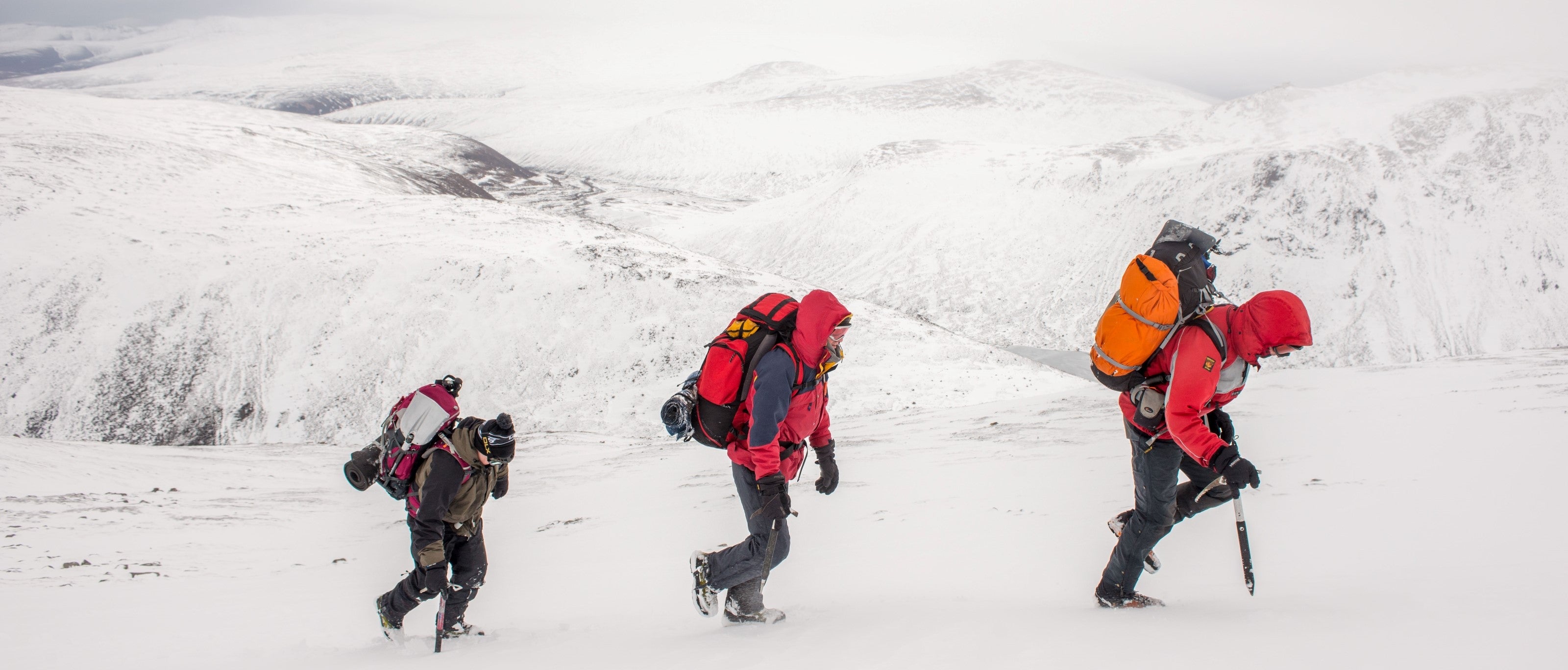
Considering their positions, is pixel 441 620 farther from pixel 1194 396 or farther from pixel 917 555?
pixel 1194 396

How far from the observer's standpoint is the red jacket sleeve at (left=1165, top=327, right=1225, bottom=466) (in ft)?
14.1

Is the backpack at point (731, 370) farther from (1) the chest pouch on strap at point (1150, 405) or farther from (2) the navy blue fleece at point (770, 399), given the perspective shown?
(1) the chest pouch on strap at point (1150, 405)

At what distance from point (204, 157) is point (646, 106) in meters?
108

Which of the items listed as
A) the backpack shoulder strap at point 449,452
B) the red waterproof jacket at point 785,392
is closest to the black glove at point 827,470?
the red waterproof jacket at point 785,392

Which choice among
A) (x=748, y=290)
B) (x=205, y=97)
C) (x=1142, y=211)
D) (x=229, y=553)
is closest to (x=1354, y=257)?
(x=1142, y=211)

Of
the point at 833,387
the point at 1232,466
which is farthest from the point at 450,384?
the point at 833,387

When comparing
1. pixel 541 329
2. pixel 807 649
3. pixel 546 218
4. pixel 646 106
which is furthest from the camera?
pixel 646 106

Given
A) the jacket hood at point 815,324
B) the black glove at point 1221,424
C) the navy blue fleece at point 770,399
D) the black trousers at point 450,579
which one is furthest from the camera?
the black trousers at point 450,579

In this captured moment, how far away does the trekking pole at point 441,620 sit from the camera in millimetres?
5273

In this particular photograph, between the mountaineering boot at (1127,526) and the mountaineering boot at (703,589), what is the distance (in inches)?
106

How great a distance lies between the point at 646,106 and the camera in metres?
140

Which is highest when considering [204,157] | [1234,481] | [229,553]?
[204,157]

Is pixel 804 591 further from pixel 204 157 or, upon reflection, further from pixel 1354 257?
pixel 204 157

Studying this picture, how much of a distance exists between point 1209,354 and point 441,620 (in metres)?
5.32
